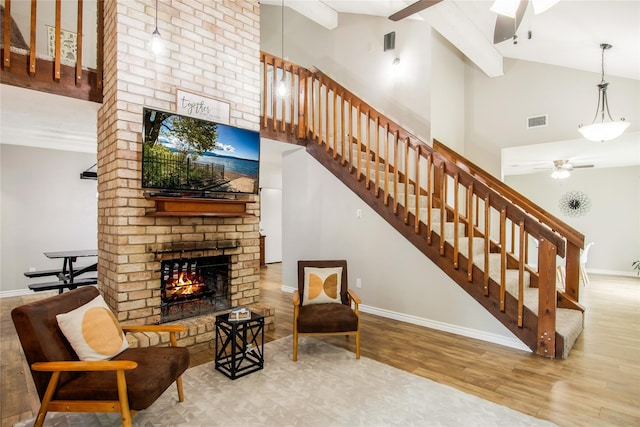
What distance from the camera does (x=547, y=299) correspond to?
3.10 metres

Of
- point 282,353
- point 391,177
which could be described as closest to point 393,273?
point 391,177

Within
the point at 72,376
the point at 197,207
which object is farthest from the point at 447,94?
the point at 72,376

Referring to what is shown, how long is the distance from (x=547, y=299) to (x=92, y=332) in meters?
3.54

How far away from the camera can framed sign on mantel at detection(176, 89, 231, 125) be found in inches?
136

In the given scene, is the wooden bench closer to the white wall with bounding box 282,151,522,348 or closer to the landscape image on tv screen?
the landscape image on tv screen

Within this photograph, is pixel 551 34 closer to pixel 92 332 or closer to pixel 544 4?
pixel 544 4

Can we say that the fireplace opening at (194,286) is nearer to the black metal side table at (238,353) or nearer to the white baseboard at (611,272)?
the black metal side table at (238,353)

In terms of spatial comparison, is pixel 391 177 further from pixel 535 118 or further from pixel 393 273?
pixel 535 118

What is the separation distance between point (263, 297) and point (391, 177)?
266cm

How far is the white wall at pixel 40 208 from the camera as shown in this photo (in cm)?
563

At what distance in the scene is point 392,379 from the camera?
8.97 feet

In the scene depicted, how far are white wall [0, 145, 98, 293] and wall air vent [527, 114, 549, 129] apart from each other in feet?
24.5

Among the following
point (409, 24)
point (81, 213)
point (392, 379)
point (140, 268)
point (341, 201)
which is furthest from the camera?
point (81, 213)

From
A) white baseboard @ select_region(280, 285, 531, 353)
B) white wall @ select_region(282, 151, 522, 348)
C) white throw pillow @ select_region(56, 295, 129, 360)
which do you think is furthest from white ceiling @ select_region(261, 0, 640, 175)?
white throw pillow @ select_region(56, 295, 129, 360)
